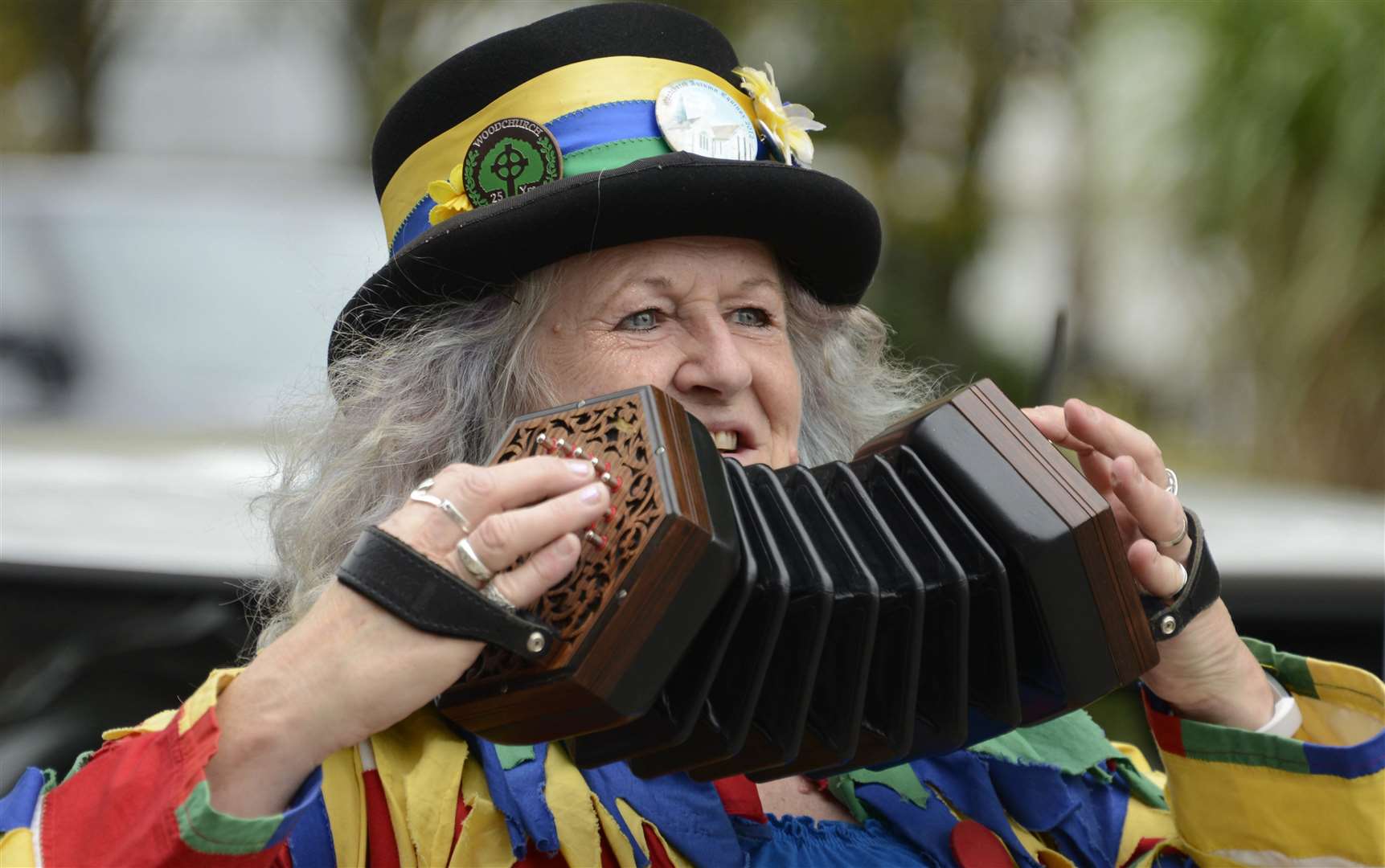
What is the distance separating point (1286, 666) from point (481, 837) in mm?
1136

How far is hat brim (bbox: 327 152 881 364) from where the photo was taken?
6.59 ft

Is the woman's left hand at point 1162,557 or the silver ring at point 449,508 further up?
the silver ring at point 449,508

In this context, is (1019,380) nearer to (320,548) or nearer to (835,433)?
(835,433)

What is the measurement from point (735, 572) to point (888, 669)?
28 cm

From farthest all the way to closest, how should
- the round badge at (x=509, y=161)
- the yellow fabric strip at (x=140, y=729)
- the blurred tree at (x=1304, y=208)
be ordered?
the blurred tree at (x=1304, y=208)
the round badge at (x=509, y=161)
the yellow fabric strip at (x=140, y=729)

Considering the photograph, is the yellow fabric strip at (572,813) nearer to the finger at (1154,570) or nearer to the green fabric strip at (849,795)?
the green fabric strip at (849,795)

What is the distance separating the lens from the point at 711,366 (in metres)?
2.07

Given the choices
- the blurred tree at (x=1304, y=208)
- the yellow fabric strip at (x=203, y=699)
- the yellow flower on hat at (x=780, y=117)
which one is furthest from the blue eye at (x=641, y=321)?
the blurred tree at (x=1304, y=208)

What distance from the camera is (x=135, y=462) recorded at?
341 centimetres

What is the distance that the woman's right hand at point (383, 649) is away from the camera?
147 centimetres

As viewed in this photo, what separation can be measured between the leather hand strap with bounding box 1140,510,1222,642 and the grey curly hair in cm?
89

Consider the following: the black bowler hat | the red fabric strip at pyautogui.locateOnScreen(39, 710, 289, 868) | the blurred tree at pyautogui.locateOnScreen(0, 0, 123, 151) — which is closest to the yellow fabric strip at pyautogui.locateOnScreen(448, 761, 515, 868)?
the red fabric strip at pyautogui.locateOnScreen(39, 710, 289, 868)

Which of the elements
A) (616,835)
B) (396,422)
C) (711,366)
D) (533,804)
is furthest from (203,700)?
(711,366)

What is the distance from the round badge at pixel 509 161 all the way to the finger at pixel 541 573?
29.1 inches
